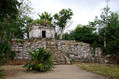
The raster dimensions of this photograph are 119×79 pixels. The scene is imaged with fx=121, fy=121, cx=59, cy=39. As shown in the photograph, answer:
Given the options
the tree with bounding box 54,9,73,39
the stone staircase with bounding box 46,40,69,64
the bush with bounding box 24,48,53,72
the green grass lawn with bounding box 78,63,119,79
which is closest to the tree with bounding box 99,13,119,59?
the green grass lawn with bounding box 78,63,119,79

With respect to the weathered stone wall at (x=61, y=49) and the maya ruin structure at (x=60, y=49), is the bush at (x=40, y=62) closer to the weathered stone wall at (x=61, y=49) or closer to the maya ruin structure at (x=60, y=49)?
the maya ruin structure at (x=60, y=49)

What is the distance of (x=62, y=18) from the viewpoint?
2878cm

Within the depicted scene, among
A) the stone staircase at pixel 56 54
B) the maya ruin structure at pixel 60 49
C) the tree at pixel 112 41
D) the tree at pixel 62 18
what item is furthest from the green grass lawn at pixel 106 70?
the tree at pixel 62 18

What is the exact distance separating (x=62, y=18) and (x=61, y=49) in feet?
52.8

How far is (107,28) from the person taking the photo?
15391 millimetres

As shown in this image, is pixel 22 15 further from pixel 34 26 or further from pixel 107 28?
pixel 107 28

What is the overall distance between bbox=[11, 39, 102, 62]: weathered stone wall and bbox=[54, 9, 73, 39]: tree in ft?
49.3

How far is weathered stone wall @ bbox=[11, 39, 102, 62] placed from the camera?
1271cm

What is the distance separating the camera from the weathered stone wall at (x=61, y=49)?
12.7 metres

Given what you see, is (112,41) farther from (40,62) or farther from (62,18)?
(62,18)

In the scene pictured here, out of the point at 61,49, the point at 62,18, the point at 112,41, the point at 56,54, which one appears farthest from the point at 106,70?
the point at 62,18

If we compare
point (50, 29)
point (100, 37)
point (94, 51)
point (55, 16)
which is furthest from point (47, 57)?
point (55, 16)

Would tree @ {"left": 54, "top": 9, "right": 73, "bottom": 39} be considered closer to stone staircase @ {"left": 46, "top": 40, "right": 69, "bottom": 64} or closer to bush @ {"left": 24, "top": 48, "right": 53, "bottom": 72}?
stone staircase @ {"left": 46, "top": 40, "right": 69, "bottom": 64}

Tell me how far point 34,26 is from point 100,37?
392 inches
